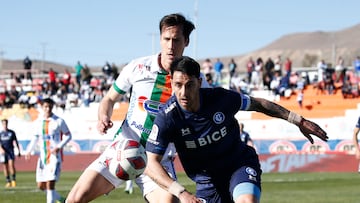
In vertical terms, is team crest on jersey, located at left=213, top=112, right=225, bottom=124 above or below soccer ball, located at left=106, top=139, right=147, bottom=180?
above

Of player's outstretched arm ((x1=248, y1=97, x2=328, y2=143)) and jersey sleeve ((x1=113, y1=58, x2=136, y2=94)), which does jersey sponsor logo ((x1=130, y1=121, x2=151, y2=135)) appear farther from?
player's outstretched arm ((x1=248, y1=97, x2=328, y2=143))

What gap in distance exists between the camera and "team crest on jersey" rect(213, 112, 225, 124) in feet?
25.8

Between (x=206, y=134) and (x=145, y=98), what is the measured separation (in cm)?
143

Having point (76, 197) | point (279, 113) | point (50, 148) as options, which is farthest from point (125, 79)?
point (50, 148)

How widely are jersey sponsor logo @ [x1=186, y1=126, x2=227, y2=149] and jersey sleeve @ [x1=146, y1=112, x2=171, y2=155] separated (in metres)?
0.28

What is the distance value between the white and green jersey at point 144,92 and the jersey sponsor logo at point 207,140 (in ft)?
3.82

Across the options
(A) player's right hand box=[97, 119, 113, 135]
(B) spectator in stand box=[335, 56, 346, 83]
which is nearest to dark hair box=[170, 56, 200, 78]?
(A) player's right hand box=[97, 119, 113, 135]

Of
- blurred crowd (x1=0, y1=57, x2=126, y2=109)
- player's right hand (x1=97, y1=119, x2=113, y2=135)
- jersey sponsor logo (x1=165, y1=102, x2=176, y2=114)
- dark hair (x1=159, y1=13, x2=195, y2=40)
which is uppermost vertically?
dark hair (x1=159, y1=13, x2=195, y2=40)

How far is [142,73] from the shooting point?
9.12 metres

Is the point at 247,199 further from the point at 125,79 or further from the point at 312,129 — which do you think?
the point at 125,79

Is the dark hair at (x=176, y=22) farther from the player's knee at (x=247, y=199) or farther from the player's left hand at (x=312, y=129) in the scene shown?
the player's knee at (x=247, y=199)

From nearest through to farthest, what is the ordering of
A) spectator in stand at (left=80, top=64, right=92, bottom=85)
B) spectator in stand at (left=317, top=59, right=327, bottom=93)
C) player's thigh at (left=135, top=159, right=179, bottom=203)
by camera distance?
player's thigh at (left=135, top=159, right=179, bottom=203), spectator in stand at (left=317, top=59, right=327, bottom=93), spectator in stand at (left=80, top=64, right=92, bottom=85)

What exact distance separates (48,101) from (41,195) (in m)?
4.09

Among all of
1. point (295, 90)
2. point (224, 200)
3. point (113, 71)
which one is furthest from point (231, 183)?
point (113, 71)
